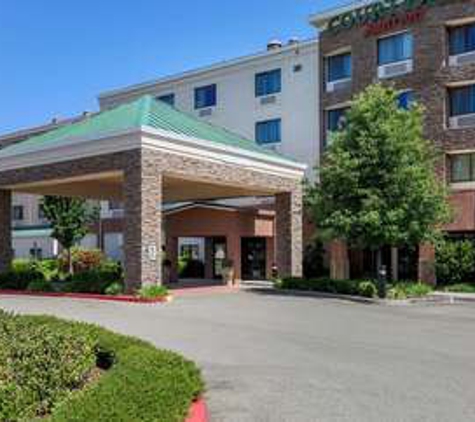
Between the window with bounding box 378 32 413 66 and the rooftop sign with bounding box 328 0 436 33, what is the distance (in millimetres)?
945

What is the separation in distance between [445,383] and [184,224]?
3000 cm

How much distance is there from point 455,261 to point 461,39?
34.2ft

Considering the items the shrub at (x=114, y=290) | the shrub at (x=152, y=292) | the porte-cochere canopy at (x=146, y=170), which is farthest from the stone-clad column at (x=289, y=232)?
the shrub at (x=114, y=290)

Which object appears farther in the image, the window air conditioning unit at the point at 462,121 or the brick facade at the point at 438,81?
the window air conditioning unit at the point at 462,121

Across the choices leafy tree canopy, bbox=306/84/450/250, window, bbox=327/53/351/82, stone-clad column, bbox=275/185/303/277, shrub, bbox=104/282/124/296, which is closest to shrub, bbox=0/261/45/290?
shrub, bbox=104/282/124/296

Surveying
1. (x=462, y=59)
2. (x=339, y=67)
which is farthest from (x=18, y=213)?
(x=462, y=59)

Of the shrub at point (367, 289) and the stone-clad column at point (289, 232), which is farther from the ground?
the stone-clad column at point (289, 232)

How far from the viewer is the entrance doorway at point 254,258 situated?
131ft

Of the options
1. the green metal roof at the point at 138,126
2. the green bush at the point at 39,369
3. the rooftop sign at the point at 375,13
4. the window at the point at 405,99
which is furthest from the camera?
the rooftop sign at the point at 375,13

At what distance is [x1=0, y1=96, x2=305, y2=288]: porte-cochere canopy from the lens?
79.2ft

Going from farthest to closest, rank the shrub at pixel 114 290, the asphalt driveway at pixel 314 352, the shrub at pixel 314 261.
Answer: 1. the shrub at pixel 314 261
2. the shrub at pixel 114 290
3. the asphalt driveway at pixel 314 352

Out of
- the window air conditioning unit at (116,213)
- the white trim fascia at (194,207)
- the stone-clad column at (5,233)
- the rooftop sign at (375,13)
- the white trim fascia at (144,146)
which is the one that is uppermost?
the rooftop sign at (375,13)

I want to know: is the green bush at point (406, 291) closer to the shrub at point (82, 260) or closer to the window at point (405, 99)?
the window at point (405, 99)

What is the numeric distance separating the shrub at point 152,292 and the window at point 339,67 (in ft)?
63.2
